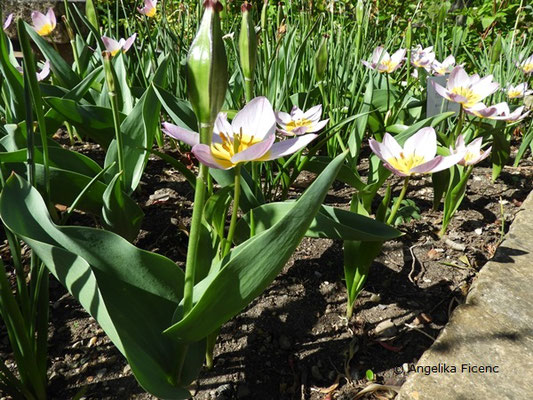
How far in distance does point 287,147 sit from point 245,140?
10 cm

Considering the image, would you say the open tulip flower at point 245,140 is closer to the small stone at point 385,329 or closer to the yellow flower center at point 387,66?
the small stone at point 385,329

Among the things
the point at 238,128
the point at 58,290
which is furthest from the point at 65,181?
the point at 238,128

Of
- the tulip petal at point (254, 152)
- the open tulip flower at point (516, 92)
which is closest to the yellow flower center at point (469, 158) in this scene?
the tulip petal at point (254, 152)

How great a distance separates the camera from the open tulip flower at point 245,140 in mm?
570

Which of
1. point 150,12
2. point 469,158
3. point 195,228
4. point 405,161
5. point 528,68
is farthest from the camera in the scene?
point 528,68

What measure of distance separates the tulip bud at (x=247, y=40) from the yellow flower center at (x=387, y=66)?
40.7 inches

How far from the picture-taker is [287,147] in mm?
643

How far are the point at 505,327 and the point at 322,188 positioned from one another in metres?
0.69

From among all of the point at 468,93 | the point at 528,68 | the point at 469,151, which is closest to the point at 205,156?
the point at 469,151

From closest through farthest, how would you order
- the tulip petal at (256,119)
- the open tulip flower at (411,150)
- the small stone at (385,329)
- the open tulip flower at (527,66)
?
the tulip petal at (256,119)
the open tulip flower at (411,150)
the small stone at (385,329)
the open tulip flower at (527,66)

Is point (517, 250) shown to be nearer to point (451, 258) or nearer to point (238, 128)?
point (451, 258)

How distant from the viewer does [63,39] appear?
9.14ft

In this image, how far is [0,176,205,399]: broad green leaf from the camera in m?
0.65

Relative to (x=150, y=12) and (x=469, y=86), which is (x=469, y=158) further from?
(x=150, y=12)
